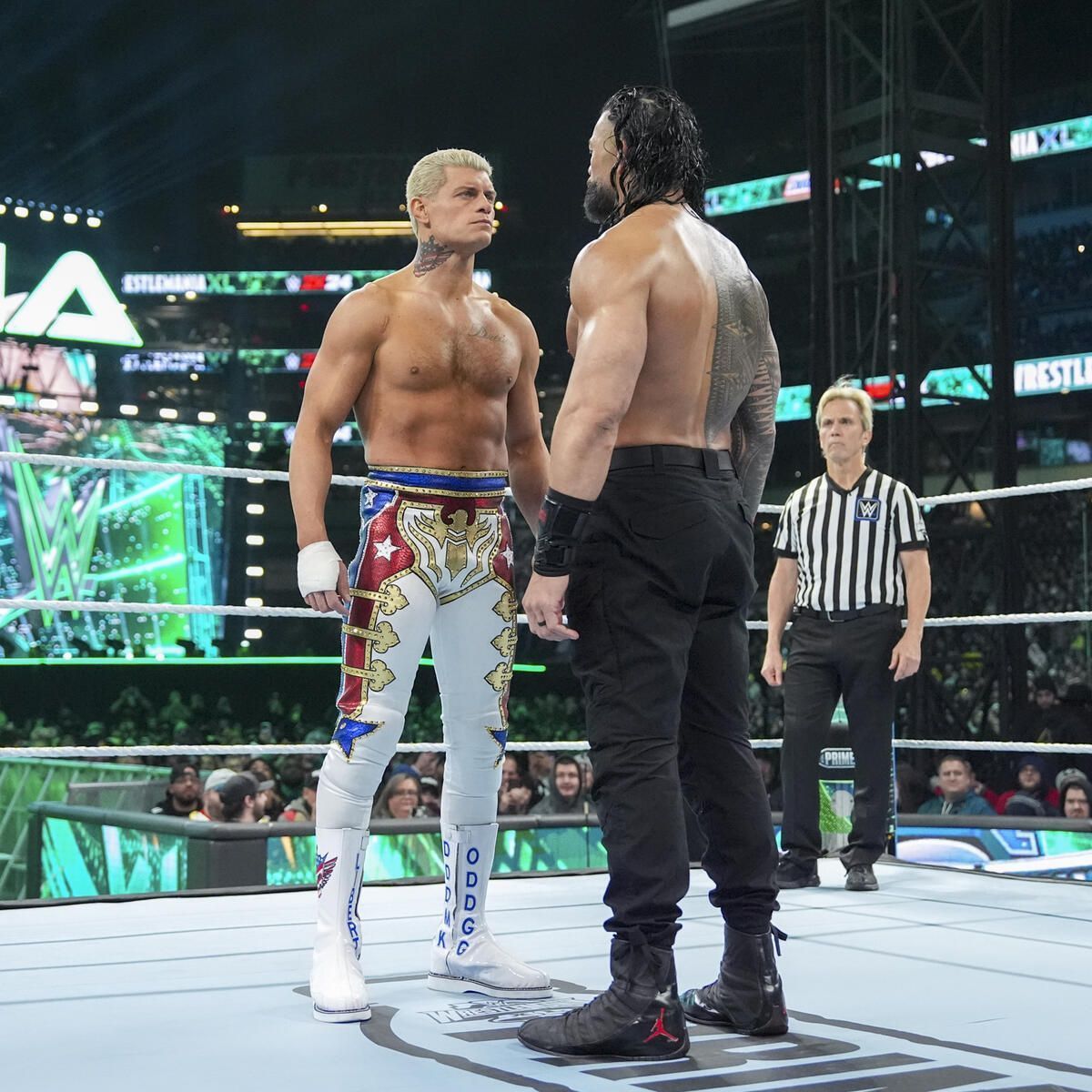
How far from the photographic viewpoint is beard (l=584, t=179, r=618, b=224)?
5.63 ft

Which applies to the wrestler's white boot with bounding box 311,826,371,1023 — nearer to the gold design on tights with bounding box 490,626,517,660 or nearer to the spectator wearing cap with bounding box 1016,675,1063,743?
the gold design on tights with bounding box 490,626,517,660

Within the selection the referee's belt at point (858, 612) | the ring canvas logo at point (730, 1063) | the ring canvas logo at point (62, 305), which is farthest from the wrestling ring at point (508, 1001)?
the ring canvas logo at point (62, 305)

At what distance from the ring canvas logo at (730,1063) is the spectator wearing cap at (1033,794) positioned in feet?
14.0

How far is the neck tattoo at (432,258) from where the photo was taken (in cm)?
194

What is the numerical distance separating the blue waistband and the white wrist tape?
13cm

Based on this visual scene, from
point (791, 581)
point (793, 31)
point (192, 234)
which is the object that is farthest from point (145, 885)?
point (192, 234)

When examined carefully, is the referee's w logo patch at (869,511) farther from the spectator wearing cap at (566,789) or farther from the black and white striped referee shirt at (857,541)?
the spectator wearing cap at (566,789)

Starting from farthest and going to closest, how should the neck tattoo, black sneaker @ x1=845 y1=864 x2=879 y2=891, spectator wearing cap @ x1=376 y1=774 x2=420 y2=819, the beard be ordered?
1. spectator wearing cap @ x1=376 y1=774 x2=420 y2=819
2. black sneaker @ x1=845 y1=864 x2=879 y2=891
3. the neck tattoo
4. the beard

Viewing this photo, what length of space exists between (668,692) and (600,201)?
0.65m

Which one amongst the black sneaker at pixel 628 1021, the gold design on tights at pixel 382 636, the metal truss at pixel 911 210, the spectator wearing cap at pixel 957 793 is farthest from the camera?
the metal truss at pixel 911 210

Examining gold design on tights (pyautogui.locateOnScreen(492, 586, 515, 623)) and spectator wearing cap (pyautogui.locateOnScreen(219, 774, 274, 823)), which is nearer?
gold design on tights (pyautogui.locateOnScreen(492, 586, 515, 623))

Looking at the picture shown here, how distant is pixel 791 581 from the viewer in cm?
317

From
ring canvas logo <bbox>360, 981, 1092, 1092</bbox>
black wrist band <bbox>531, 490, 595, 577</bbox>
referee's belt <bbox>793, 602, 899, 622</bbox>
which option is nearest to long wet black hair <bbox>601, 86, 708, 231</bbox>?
black wrist band <bbox>531, 490, 595, 577</bbox>

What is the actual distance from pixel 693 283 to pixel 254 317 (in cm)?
1507
